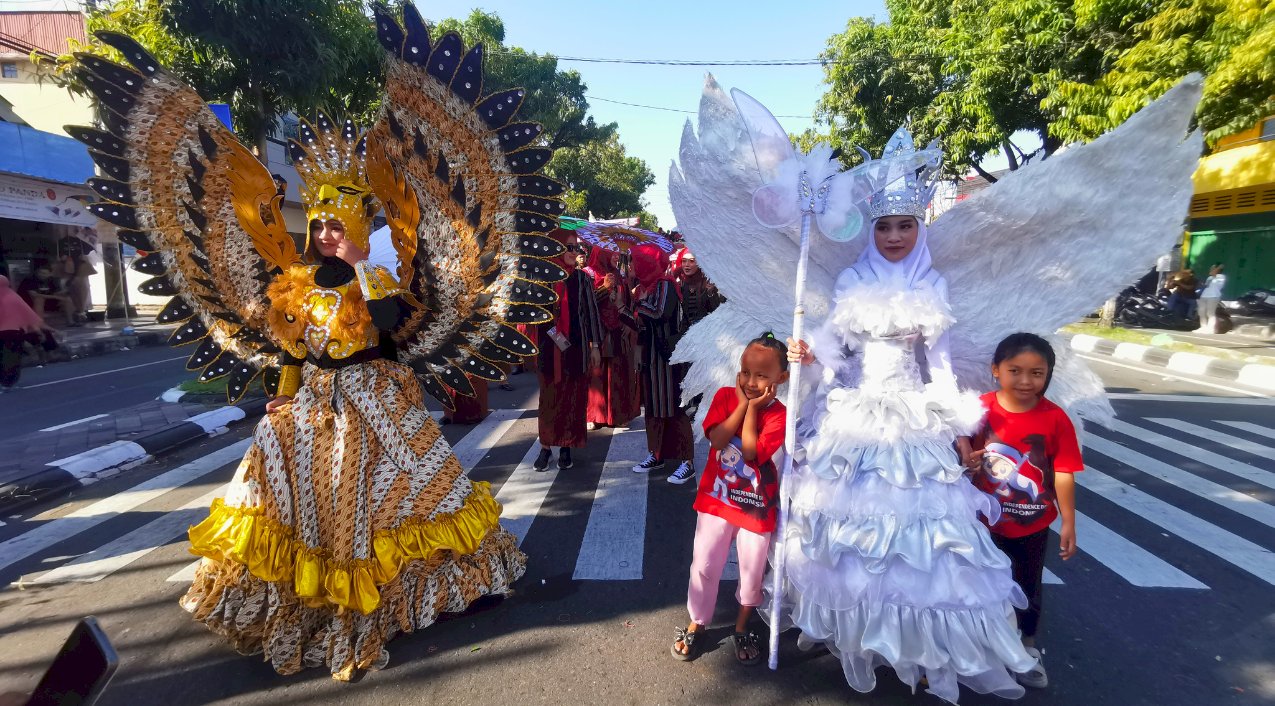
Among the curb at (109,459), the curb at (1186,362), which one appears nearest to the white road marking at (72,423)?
the curb at (109,459)

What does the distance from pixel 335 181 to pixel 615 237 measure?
2.93m

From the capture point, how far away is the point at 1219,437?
608 centimetres

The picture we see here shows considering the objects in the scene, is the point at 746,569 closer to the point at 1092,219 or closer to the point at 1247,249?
the point at 1092,219

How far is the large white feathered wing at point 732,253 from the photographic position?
8.18 feet

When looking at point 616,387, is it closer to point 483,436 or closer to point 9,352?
point 483,436

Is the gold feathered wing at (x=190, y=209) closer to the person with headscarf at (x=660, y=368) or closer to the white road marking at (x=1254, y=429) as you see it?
the person with headscarf at (x=660, y=368)

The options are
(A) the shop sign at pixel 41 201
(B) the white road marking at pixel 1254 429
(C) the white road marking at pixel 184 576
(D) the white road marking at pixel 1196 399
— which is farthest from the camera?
(A) the shop sign at pixel 41 201

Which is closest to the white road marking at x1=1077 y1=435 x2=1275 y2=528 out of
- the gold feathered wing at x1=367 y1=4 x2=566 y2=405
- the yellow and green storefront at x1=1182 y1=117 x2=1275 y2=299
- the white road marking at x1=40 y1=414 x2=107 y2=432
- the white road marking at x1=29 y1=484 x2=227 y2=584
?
the gold feathered wing at x1=367 y1=4 x2=566 y2=405

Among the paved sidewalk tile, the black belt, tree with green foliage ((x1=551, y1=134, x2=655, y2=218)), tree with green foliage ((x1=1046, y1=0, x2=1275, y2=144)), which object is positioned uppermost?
tree with green foliage ((x1=551, y1=134, x2=655, y2=218))

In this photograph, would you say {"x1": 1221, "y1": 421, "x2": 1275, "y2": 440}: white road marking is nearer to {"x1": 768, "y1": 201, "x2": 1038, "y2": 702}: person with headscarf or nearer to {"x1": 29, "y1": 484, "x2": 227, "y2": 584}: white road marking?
{"x1": 768, "y1": 201, "x2": 1038, "y2": 702}: person with headscarf

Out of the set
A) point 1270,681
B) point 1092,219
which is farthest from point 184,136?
point 1270,681

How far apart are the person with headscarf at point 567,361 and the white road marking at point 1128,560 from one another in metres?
3.19

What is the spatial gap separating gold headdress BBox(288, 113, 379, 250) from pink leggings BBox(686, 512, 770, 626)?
6.17 ft

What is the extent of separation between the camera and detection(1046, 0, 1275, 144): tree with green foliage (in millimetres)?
7980
